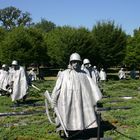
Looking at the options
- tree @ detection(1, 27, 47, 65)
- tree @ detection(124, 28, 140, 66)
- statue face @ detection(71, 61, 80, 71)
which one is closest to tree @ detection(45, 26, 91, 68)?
tree @ detection(1, 27, 47, 65)

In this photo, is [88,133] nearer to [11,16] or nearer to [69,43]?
[69,43]

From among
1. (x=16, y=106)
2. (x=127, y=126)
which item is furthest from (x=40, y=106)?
(x=127, y=126)

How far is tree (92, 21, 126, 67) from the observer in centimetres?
6222

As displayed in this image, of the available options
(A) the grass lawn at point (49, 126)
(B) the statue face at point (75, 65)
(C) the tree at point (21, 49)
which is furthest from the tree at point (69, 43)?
(B) the statue face at point (75, 65)

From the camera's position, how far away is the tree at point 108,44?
62.2 metres

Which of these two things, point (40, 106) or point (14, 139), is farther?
point (40, 106)

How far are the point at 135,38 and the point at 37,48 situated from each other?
1436cm

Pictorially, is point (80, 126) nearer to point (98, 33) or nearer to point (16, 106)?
A: point (16, 106)

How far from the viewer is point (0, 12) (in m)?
118

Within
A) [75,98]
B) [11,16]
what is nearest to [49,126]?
[75,98]

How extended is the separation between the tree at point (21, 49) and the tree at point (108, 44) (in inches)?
335

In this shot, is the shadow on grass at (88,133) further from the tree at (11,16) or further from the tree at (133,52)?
the tree at (11,16)

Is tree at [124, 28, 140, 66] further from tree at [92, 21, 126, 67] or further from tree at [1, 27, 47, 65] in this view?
tree at [1, 27, 47, 65]

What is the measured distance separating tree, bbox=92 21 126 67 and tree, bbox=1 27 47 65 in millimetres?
8500
